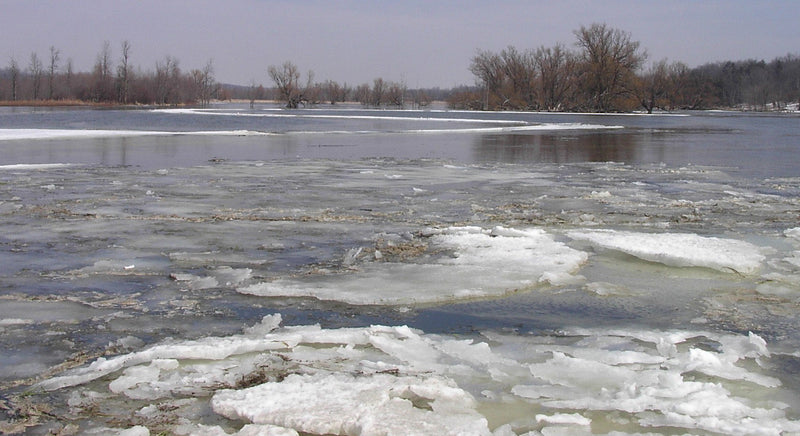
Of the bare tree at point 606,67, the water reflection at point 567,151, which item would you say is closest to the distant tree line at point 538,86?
the bare tree at point 606,67

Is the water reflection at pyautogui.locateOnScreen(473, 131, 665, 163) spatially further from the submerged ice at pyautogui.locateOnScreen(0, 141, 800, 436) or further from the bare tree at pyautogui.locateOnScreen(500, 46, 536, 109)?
the bare tree at pyautogui.locateOnScreen(500, 46, 536, 109)

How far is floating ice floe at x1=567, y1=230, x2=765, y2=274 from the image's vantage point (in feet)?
20.5

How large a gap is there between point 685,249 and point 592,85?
8433 cm

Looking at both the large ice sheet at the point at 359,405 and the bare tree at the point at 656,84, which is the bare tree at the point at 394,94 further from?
the large ice sheet at the point at 359,405

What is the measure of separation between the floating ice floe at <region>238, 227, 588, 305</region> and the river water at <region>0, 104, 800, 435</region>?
0.10ft

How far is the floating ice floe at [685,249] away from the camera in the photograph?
6.24 meters

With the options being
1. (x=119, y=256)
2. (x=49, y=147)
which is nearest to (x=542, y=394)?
(x=119, y=256)

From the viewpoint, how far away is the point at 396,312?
16.5 ft

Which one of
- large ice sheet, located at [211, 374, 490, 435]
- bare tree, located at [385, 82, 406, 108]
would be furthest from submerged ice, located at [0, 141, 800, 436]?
bare tree, located at [385, 82, 406, 108]

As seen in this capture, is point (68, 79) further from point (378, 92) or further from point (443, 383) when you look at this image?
point (443, 383)

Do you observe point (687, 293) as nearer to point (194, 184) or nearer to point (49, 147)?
point (194, 184)

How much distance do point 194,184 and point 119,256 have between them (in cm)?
568

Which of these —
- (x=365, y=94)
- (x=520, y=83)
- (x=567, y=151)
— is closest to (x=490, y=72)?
(x=520, y=83)

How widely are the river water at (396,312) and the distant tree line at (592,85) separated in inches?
3130
